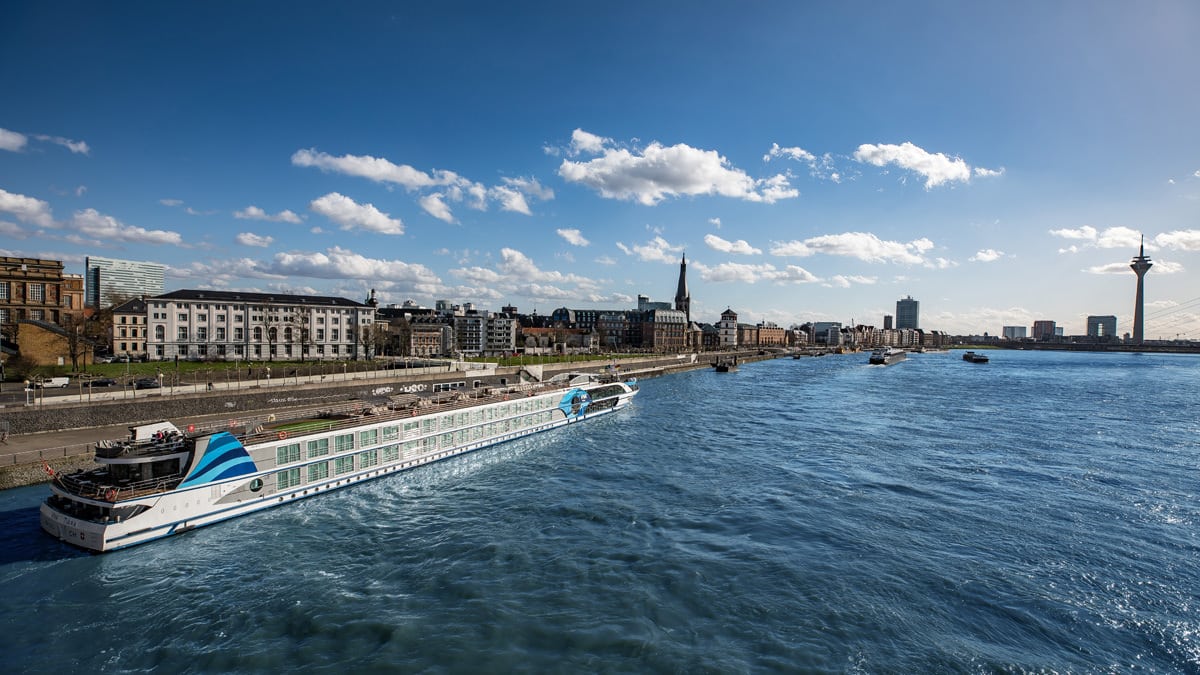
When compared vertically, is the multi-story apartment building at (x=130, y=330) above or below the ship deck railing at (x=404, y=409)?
above

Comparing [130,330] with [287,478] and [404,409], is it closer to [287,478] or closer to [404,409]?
[404,409]

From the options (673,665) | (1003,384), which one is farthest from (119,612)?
(1003,384)

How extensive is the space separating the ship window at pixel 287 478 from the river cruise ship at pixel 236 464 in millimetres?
62

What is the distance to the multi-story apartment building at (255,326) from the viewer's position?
93375 mm

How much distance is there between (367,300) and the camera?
14012 cm

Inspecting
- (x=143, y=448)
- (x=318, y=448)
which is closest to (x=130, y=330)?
(x=318, y=448)

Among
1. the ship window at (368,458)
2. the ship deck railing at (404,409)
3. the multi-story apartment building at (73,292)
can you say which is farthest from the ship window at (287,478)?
the multi-story apartment building at (73,292)

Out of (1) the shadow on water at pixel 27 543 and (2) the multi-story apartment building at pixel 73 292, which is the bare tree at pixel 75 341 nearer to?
(2) the multi-story apartment building at pixel 73 292

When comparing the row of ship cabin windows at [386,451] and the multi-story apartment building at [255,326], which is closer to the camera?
the row of ship cabin windows at [386,451]

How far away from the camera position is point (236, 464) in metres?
31.2

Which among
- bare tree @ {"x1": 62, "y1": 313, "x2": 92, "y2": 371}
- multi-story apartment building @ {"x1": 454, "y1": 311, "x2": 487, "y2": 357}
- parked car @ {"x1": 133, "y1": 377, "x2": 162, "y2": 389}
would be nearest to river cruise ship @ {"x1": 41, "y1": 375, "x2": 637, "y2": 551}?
parked car @ {"x1": 133, "y1": 377, "x2": 162, "y2": 389}

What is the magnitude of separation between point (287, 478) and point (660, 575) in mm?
24602

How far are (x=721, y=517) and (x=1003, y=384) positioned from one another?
114784 mm

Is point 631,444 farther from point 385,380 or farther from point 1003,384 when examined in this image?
point 1003,384
